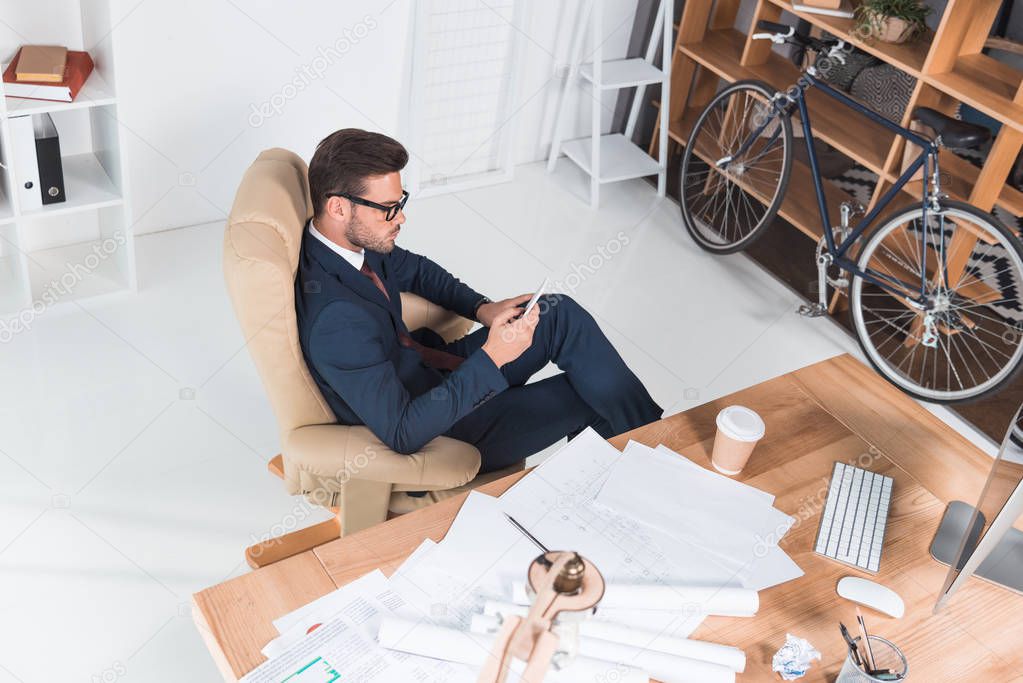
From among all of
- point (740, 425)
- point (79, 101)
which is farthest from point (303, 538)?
point (79, 101)

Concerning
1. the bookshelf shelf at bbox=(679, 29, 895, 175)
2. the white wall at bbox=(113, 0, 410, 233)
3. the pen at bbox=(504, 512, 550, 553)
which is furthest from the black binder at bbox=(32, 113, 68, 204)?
the bookshelf shelf at bbox=(679, 29, 895, 175)

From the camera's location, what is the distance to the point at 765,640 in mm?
1627

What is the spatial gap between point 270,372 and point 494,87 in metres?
2.35

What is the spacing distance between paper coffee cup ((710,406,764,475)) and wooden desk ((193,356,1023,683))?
0.04 meters

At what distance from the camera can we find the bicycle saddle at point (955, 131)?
307 centimetres

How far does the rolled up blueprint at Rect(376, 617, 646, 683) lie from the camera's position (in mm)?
1480

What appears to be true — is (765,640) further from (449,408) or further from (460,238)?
(460,238)

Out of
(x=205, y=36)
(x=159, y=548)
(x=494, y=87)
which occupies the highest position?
(x=205, y=36)

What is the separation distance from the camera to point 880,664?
5.13ft

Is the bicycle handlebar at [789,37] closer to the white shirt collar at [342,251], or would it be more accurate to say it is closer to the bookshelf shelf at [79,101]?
the white shirt collar at [342,251]

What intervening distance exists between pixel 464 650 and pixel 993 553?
1.04m

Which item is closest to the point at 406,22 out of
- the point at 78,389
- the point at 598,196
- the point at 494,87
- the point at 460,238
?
the point at 494,87

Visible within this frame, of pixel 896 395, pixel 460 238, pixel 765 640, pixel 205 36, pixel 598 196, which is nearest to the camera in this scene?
pixel 765 640

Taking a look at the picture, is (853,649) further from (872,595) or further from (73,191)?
(73,191)
